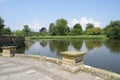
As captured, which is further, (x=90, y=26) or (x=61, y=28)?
(x=90, y=26)

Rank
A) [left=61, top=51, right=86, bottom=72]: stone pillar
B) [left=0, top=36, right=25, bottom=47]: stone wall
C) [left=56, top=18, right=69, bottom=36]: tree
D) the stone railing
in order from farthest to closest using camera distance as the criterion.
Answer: [left=56, top=18, right=69, bottom=36]: tree
[left=0, top=36, right=25, bottom=47]: stone wall
[left=61, top=51, right=86, bottom=72]: stone pillar
the stone railing

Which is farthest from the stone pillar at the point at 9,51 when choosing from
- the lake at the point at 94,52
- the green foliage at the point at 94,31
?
the green foliage at the point at 94,31

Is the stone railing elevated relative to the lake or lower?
elevated

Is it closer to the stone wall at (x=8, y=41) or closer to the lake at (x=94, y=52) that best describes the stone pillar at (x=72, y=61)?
the lake at (x=94, y=52)

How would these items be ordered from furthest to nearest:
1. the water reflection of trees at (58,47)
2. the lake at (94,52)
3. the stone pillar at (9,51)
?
the water reflection of trees at (58,47) → the lake at (94,52) → the stone pillar at (9,51)

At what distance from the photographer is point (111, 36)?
61125 mm

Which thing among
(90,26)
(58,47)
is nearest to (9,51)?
(58,47)

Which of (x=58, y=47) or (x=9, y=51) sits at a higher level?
(x=9, y=51)

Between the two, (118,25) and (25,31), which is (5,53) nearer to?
(118,25)

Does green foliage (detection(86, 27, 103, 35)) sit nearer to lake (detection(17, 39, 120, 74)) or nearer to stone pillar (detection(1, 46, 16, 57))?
lake (detection(17, 39, 120, 74))

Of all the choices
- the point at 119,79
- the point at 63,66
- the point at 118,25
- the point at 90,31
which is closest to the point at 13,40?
the point at 63,66

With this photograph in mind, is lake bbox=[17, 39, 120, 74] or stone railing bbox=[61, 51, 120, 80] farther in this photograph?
lake bbox=[17, 39, 120, 74]

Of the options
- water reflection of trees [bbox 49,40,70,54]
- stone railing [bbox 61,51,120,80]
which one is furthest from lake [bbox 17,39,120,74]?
stone railing [bbox 61,51,120,80]

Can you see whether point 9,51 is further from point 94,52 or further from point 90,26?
point 90,26
